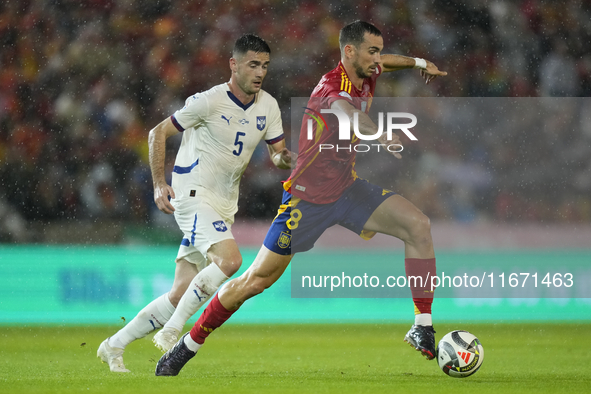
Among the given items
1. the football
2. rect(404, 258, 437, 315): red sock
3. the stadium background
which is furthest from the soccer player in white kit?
the stadium background

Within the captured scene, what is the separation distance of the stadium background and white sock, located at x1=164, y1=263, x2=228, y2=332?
2771 mm

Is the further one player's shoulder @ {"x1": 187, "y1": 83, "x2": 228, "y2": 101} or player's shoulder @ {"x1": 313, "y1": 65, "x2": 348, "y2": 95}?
player's shoulder @ {"x1": 187, "y1": 83, "x2": 228, "y2": 101}

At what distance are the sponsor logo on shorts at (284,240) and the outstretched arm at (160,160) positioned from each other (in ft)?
2.18

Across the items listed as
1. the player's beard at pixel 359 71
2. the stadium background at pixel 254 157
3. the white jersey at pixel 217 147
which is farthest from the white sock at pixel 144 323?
the stadium background at pixel 254 157

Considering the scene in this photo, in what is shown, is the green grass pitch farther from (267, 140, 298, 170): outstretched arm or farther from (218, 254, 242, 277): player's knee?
(267, 140, 298, 170): outstretched arm

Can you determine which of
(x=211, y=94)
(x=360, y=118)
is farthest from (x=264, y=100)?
(x=360, y=118)

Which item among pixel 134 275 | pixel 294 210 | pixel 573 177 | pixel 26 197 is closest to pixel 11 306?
pixel 134 275

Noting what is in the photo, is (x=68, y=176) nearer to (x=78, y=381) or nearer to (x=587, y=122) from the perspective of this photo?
(x=78, y=381)

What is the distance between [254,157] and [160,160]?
15.3ft

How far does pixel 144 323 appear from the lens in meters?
4.85

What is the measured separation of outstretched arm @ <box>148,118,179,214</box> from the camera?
4.50 meters

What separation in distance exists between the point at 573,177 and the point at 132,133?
523 centimetres

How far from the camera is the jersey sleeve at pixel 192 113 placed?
5004 millimetres

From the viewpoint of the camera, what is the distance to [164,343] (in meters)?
4.63
